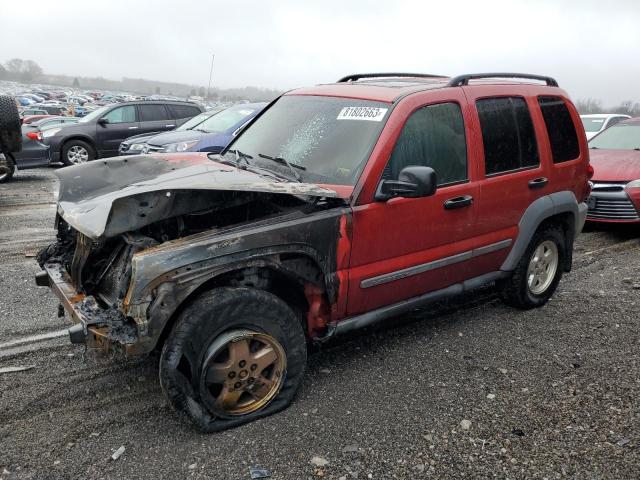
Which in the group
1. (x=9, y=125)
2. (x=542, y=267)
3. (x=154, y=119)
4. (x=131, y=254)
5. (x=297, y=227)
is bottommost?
(x=542, y=267)

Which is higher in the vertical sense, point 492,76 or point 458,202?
point 492,76

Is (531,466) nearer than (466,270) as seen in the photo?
Yes

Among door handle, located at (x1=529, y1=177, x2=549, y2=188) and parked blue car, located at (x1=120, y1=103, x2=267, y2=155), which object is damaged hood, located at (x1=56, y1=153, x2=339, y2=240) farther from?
parked blue car, located at (x1=120, y1=103, x2=267, y2=155)

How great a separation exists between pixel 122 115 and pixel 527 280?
11.7 meters

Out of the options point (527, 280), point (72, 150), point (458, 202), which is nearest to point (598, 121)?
point (527, 280)

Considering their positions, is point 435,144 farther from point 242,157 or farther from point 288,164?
point 242,157

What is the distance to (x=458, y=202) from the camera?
3.78 m

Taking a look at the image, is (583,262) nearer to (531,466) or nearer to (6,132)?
(531,466)

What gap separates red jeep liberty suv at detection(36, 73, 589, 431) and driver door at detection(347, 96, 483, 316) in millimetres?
10

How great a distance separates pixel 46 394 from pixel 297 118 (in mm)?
2476

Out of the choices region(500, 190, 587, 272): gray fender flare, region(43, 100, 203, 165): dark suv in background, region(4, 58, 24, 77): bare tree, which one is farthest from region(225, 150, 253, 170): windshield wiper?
region(4, 58, 24, 77): bare tree

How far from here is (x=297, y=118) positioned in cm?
402

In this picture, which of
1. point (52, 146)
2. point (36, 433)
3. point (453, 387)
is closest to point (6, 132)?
point (52, 146)

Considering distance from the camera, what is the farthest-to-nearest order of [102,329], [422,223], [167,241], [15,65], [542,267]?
1. [15,65]
2. [542,267]
3. [422,223]
4. [167,241]
5. [102,329]
